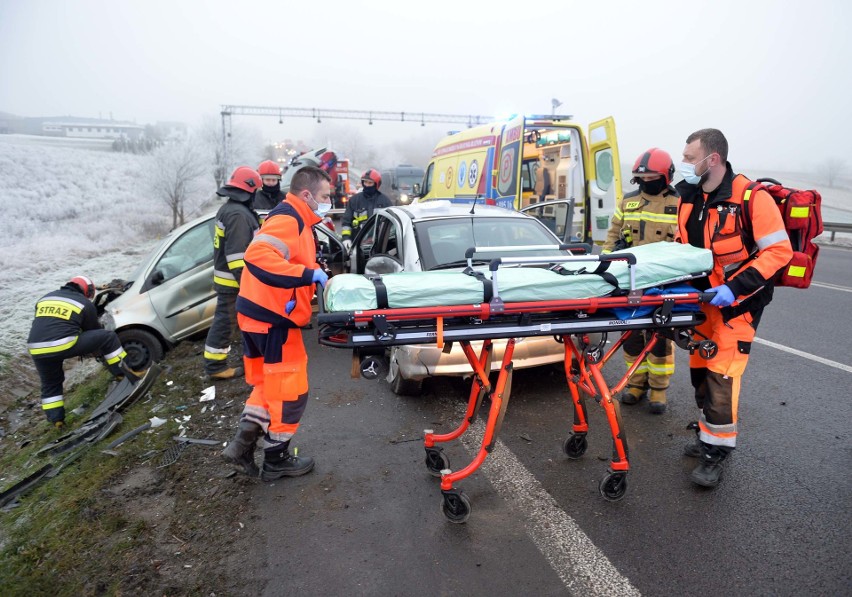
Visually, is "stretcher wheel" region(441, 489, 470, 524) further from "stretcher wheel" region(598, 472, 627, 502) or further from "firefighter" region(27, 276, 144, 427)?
"firefighter" region(27, 276, 144, 427)

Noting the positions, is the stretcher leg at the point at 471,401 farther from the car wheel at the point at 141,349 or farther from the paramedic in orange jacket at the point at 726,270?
the car wheel at the point at 141,349

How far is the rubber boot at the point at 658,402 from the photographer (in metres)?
4.11

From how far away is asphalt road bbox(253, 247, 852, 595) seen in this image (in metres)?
2.39

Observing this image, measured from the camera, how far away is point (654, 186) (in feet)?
13.7

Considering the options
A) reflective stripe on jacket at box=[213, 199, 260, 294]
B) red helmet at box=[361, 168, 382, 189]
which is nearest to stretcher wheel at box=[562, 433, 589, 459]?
reflective stripe on jacket at box=[213, 199, 260, 294]

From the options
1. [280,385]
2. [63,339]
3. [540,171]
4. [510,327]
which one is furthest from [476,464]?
[540,171]

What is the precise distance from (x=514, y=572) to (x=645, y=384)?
2.42 metres

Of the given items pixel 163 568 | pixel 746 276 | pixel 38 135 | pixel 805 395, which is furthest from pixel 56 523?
pixel 38 135

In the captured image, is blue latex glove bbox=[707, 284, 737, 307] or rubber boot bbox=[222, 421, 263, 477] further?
rubber boot bbox=[222, 421, 263, 477]

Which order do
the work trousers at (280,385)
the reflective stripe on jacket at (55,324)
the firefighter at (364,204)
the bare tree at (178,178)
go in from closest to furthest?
1. the work trousers at (280,385)
2. the reflective stripe on jacket at (55,324)
3. the firefighter at (364,204)
4. the bare tree at (178,178)

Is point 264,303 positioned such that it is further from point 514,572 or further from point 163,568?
point 514,572

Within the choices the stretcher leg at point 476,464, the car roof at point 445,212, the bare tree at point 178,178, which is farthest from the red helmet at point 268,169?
the bare tree at point 178,178

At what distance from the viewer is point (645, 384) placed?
14.1 ft

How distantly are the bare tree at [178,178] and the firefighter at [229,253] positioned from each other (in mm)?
18225
